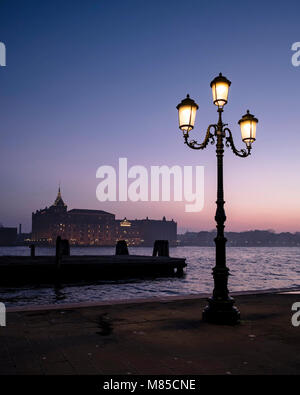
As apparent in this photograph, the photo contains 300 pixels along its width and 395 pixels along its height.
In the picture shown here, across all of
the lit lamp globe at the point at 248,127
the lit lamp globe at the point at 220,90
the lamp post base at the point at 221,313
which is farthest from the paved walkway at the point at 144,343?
the lit lamp globe at the point at 220,90

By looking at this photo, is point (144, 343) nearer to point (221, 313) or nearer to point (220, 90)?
point (221, 313)

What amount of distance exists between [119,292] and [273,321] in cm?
1774

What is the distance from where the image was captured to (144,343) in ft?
19.6

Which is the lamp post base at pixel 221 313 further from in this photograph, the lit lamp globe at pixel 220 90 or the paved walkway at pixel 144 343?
the lit lamp globe at pixel 220 90

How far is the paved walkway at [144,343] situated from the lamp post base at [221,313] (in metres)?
0.24

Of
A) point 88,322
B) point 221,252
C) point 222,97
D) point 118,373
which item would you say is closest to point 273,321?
point 221,252

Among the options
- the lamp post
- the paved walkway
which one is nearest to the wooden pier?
the paved walkway

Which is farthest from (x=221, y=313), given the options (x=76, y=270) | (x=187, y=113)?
(x=76, y=270)

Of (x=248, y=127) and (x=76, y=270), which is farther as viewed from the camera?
(x=76, y=270)

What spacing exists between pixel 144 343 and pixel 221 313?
2.30 metres

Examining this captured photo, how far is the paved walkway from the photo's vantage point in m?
4.80

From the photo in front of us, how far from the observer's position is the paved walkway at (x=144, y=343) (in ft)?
15.8

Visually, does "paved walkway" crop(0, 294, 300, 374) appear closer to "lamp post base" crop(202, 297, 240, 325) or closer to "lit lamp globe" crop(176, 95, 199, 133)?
"lamp post base" crop(202, 297, 240, 325)
